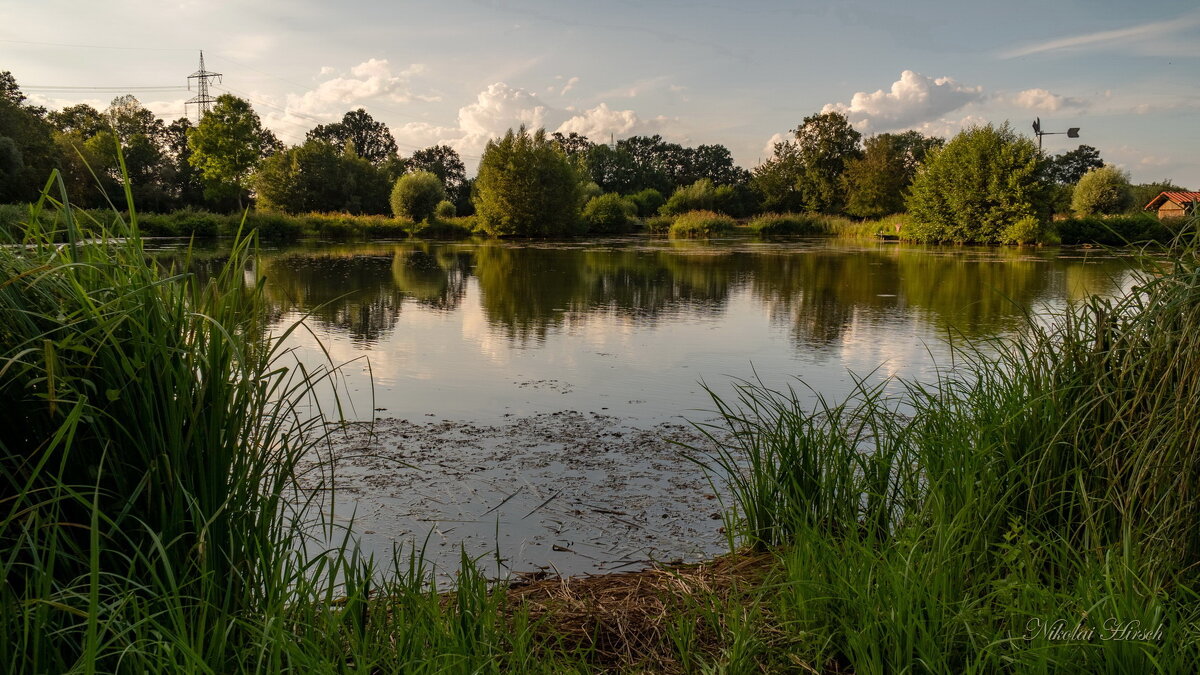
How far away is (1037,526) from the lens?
2727mm

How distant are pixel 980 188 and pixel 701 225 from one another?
18879 millimetres

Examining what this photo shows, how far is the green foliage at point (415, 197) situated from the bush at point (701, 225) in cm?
1579

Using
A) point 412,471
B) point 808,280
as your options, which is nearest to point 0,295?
point 412,471

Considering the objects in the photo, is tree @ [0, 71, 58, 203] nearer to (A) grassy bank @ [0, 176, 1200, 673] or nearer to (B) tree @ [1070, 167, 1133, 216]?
(A) grassy bank @ [0, 176, 1200, 673]

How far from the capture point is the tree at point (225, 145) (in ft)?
140

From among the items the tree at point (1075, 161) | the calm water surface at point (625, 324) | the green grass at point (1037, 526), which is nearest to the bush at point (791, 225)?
the calm water surface at point (625, 324)

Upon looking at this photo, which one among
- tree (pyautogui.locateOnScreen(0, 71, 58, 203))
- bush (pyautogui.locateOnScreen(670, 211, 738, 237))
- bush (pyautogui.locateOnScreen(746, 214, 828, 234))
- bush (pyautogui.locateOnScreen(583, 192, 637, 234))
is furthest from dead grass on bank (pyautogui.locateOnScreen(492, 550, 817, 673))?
bush (pyautogui.locateOnScreen(746, 214, 828, 234))

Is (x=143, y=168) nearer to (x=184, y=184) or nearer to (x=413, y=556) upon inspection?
(x=184, y=184)

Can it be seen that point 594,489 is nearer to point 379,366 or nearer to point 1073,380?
point 1073,380

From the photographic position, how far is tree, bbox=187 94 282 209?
4266cm

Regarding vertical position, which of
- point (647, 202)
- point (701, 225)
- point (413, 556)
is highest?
point (647, 202)

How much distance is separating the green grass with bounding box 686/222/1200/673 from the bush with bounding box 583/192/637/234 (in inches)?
1727

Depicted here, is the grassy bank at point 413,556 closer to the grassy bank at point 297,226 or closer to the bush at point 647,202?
the grassy bank at point 297,226

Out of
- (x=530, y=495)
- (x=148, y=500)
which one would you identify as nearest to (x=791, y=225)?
(x=530, y=495)
